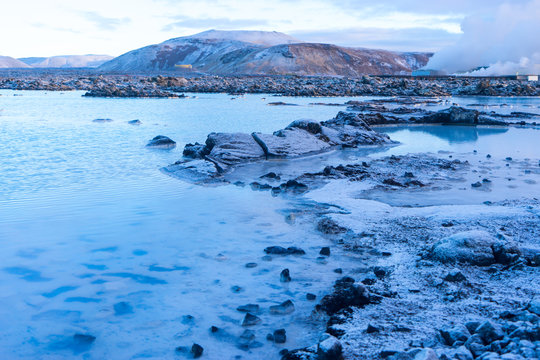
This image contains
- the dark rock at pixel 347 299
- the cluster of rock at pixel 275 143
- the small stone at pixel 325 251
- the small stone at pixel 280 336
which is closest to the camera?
the small stone at pixel 280 336

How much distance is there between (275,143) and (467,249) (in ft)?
21.1

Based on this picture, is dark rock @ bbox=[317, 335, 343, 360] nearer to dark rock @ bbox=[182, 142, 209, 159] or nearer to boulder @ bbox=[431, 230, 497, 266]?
boulder @ bbox=[431, 230, 497, 266]

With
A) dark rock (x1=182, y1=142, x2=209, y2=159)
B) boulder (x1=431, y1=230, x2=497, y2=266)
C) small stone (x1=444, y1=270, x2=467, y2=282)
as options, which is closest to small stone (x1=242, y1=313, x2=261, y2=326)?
small stone (x1=444, y1=270, x2=467, y2=282)

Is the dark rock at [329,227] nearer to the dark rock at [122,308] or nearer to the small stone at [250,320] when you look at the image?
the small stone at [250,320]

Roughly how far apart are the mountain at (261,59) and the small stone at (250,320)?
8682cm

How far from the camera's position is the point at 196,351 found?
122 inches

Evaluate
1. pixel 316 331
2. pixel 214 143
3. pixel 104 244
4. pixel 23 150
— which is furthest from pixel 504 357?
pixel 23 150

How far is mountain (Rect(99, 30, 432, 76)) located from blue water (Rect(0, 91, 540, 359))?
8302cm

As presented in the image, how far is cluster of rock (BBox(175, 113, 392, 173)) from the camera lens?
31.7 feet

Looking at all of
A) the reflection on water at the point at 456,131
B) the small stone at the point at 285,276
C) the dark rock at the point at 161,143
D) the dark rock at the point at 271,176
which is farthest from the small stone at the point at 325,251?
the reflection on water at the point at 456,131

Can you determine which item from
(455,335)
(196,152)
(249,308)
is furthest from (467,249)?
(196,152)

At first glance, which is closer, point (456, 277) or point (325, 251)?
point (456, 277)

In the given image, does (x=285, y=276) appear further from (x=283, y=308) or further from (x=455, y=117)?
(x=455, y=117)

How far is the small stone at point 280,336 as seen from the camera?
3.24m
